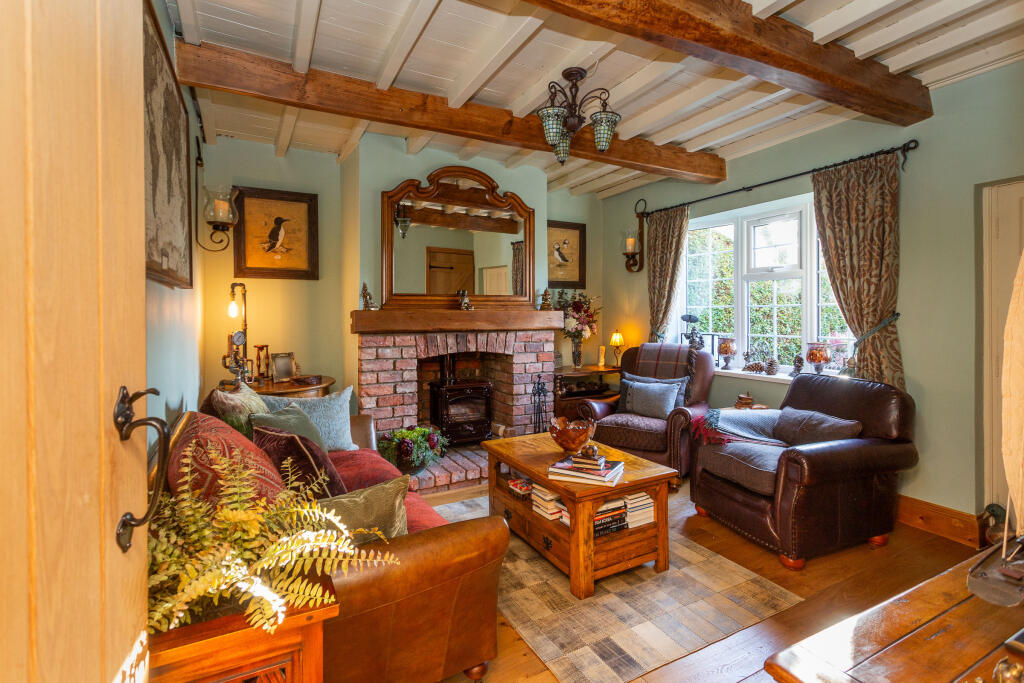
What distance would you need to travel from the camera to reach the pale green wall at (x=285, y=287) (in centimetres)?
386

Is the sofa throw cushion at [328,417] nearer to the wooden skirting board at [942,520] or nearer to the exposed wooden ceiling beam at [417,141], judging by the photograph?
the exposed wooden ceiling beam at [417,141]

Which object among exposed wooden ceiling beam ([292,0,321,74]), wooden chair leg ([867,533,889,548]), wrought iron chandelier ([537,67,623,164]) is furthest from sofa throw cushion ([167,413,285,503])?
wooden chair leg ([867,533,889,548])

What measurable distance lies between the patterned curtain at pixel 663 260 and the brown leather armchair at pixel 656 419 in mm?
438

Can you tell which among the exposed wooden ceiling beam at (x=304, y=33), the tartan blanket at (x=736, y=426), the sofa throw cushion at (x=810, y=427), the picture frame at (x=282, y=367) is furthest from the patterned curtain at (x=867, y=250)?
the picture frame at (x=282, y=367)

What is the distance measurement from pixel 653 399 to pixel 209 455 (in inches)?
130

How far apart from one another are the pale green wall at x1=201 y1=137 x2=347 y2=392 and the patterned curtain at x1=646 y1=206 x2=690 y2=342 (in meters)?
2.86

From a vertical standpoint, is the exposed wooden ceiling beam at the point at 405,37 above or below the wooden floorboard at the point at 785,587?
above

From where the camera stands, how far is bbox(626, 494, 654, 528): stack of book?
241cm

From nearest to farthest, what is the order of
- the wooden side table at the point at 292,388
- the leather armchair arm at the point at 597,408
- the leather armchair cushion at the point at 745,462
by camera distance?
the leather armchair cushion at the point at 745,462 → the wooden side table at the point at 292,388 → the leather armchair arm at the point at 597,408

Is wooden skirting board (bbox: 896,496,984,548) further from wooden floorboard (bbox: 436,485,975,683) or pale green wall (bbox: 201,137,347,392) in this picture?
pale green wall (bbox: 201,137,347,392)

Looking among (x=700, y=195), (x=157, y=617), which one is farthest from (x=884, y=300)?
(x=157, y=617)

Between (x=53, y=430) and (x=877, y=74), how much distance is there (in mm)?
3534

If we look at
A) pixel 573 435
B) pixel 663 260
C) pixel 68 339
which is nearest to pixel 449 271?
pixel 663 260

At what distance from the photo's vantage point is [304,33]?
229 centimetres
